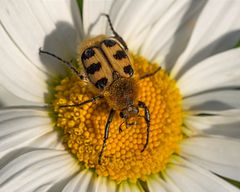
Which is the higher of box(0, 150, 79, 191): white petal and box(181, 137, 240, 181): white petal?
box(0, 150, 79, 191): white petal

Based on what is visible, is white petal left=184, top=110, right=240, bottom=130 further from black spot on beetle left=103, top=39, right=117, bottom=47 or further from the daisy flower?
black spot on beetle left=103, top=39, right=117, bottom=47

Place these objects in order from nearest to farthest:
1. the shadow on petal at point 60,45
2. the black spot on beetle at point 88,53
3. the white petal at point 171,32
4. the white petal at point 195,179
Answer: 1. the black spot on beetle at point 88,53
2. the white petal at point 195,179
3. the shadow on petal at point 60,45
4. the white petal at point 171,32

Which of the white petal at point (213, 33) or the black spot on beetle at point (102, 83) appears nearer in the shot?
the black spot on beetle at point (102, 83)

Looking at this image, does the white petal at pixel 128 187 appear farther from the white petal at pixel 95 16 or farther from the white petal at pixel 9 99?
the white petal at pixel 95 16

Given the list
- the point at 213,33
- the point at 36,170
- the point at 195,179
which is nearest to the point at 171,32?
the point at 213,33

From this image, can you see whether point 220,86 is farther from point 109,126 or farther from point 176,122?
point 109,126

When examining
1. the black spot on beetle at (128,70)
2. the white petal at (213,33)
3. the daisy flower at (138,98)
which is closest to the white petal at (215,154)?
the daisy flower at (138,98)

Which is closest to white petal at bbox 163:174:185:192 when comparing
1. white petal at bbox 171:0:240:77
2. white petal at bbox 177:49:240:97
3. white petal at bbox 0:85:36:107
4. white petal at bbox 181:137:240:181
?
white petal at bbox 181:137:240:181
